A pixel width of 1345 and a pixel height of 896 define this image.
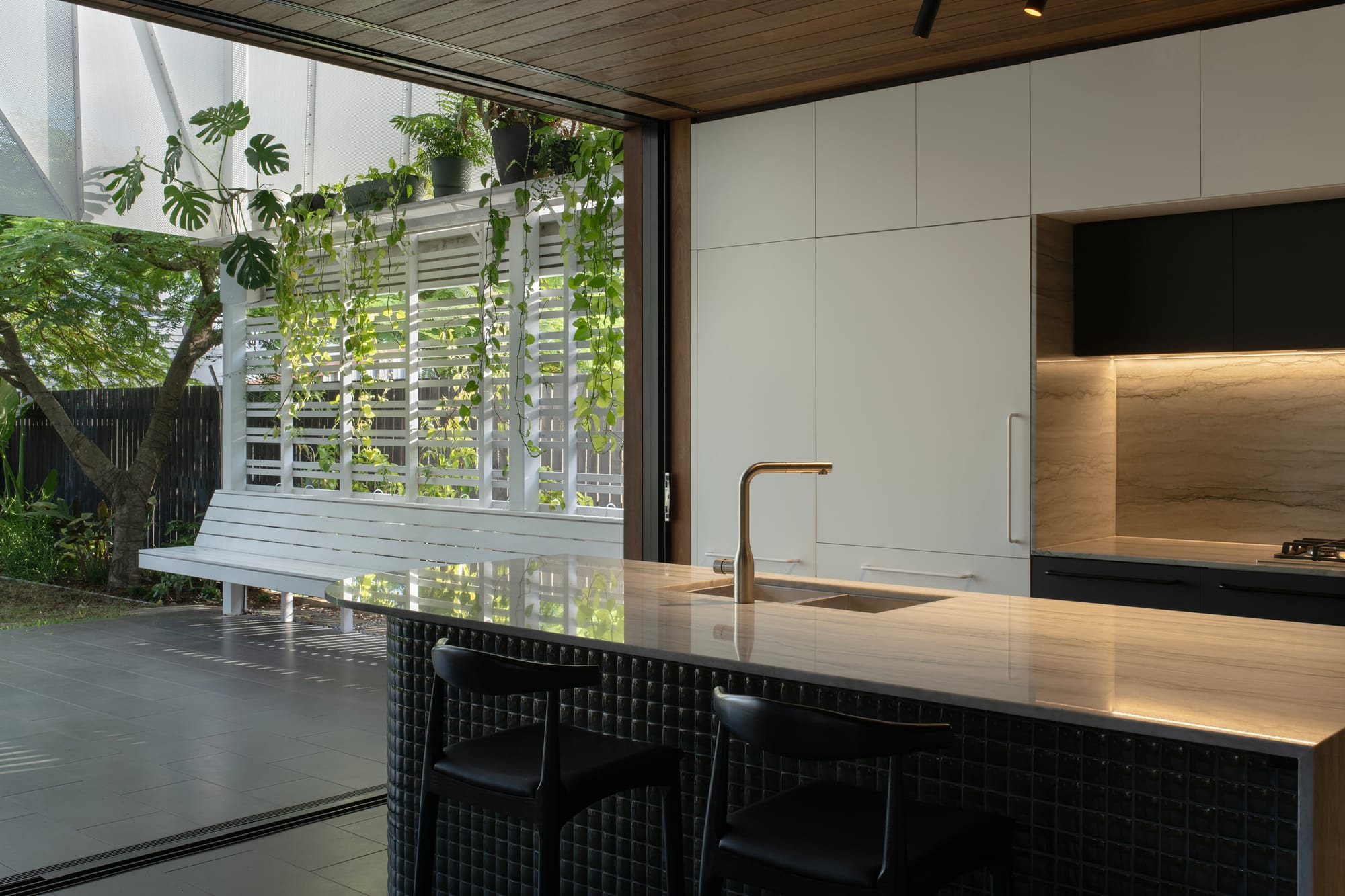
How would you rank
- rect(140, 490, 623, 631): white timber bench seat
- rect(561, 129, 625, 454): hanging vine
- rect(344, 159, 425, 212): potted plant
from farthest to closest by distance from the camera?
rect(344, 159, 425, 212): potted plant, rect(140, 490, 623, 631): white timber bench seat, rect(561, 129, 625, 454): hanging vine

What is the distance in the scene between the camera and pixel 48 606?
27.3 feet

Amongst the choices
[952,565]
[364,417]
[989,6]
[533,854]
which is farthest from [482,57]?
[364,417]

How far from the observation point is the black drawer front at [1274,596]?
3227mm

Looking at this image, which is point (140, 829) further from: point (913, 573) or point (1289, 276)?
point (1289, 276)

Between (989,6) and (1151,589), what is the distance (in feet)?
6.21

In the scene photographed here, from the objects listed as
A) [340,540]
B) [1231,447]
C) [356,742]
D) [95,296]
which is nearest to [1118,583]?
[1231,447]

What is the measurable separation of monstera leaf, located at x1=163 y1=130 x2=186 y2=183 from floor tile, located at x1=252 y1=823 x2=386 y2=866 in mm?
4196

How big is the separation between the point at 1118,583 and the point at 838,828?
2.18 meters

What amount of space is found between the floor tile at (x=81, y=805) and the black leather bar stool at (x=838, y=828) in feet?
8.76

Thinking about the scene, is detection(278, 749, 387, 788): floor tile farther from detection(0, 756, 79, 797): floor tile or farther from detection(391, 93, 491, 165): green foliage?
detection(391, 93, 491, 165): green foliage

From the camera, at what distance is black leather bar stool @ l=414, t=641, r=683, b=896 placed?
208 centimetres

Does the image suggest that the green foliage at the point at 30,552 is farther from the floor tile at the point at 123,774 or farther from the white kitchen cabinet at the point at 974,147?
the white kitchen cabinet at the point at 974,147

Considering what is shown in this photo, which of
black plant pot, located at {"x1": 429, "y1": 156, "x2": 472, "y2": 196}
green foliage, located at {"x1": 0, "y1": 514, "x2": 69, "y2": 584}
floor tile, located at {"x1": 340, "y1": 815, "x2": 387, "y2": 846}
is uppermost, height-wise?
black plant pot, located at {"x1": 429, "y1": 156, "x2": 472, "y2": 196}

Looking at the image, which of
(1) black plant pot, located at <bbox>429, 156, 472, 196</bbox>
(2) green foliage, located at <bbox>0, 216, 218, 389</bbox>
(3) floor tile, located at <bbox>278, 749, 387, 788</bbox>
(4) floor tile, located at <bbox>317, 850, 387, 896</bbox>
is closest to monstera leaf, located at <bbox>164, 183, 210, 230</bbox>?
(1) black plant pot, located at <bbox>429, 156, 472, 196</bbox>
